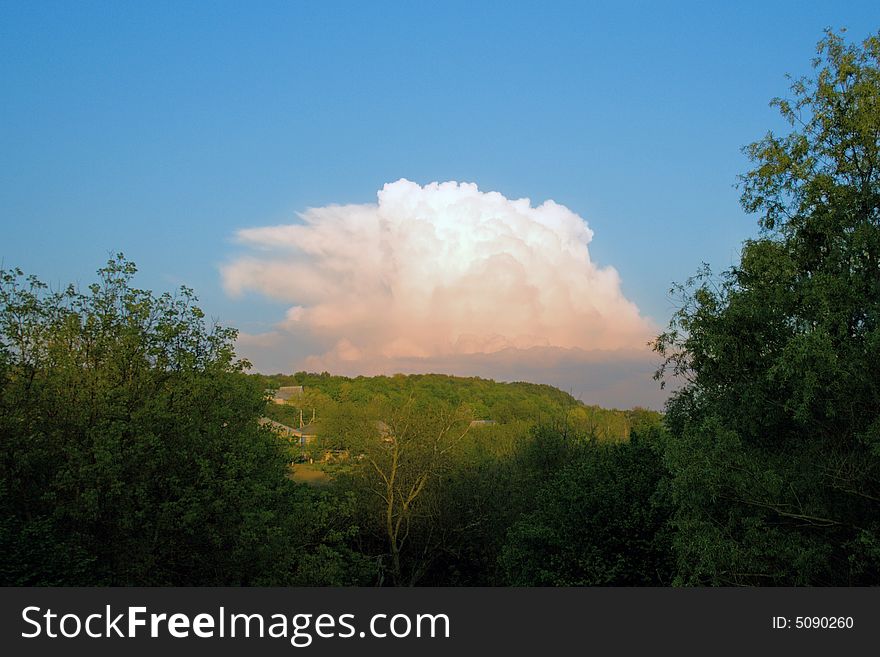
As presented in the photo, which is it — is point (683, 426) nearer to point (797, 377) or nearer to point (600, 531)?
point (797, 377)

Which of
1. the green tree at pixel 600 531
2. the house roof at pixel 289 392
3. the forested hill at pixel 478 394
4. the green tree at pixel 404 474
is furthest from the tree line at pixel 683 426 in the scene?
the forested hill at pixel 478 394

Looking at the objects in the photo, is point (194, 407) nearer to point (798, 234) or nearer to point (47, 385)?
point (47, 385)

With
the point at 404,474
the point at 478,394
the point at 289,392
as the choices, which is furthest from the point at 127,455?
the point at 478,394

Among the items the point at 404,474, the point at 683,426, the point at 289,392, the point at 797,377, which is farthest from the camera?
the point at 289,392

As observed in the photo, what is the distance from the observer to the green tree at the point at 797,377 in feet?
55.0

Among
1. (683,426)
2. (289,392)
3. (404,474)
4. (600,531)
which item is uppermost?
(289,392)

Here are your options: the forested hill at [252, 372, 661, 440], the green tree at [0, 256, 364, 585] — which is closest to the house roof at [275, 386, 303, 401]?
the forested hill at [252, 372, 661, 440]

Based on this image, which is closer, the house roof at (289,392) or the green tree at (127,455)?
the green tree at (127,455)

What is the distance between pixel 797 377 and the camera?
1658 cm

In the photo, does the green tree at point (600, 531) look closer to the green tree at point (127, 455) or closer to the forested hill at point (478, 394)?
the green tree at point (127, 455)

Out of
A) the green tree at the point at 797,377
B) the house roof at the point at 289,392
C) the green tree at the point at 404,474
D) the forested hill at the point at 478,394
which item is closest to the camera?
the green tree at the point at 797,377

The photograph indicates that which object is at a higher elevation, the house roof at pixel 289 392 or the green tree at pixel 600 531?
the house roof at pixel 289 392
